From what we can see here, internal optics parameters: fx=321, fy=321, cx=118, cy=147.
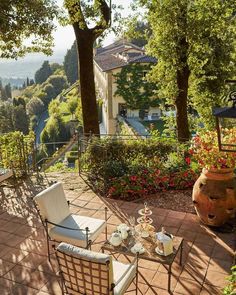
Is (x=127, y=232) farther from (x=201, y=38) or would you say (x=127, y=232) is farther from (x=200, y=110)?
(x=200, y=110)

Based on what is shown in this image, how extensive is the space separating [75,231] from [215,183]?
2750 mm

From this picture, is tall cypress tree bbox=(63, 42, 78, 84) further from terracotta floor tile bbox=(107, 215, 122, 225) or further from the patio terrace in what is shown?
terracotta floor tile bbox=(107, 215, 122, 225)

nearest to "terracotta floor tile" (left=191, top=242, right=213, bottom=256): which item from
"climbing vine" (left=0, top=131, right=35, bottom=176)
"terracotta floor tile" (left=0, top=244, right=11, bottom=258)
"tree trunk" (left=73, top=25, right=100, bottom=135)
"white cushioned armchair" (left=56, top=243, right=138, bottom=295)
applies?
"white cushioned armchair" (left=56, top=243, right=138, bottom=295)

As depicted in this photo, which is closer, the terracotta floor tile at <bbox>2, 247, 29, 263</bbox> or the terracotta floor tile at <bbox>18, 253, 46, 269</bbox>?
the terracotta floor tile at <bbox>18, 253, 46, 269</bbox>

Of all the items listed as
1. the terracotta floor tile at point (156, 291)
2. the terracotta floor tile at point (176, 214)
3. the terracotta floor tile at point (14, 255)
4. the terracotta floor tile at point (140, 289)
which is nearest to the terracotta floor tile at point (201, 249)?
the terracotta floor tile at point (176, 214)

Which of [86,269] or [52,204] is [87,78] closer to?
[52,204]

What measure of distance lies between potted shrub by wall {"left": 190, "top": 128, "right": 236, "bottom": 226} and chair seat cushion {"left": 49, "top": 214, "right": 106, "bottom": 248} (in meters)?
2.11

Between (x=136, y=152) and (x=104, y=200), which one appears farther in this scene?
(x=136, y=152)

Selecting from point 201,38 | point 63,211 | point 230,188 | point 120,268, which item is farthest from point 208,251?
point 201,38

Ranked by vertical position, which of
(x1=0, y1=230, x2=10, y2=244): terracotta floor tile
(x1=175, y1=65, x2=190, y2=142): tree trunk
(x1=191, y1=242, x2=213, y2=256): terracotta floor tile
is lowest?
(x1=191, y1=242, x2=213, y2=256): terracotta floor tile

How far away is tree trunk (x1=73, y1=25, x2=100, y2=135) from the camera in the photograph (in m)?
9.63

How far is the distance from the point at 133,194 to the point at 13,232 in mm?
2843

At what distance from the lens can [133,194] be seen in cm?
762

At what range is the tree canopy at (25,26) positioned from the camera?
7.89 m
